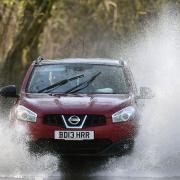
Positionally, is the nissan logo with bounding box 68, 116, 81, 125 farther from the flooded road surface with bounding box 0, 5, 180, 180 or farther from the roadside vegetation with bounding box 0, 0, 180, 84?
the roadside vegetation with bounding box 0, 0, 180, 84

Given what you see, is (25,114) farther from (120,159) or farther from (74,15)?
(74,15)

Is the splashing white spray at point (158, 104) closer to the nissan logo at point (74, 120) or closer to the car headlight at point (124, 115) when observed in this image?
the car headlight at point (124, 115)

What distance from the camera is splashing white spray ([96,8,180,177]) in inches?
478

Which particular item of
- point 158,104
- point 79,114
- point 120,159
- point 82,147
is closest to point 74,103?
point 79,114

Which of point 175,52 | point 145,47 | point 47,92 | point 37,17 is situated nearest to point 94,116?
point 47,92

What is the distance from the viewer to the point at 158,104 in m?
18.1

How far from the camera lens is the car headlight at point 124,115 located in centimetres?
1198

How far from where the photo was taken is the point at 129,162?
39.9ft

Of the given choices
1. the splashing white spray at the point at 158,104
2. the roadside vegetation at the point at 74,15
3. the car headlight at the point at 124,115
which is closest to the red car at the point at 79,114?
the car headlight at the point at 124,115

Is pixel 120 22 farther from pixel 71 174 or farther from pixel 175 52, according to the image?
pixel 71 174

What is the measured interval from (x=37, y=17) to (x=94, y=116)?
61.6ft

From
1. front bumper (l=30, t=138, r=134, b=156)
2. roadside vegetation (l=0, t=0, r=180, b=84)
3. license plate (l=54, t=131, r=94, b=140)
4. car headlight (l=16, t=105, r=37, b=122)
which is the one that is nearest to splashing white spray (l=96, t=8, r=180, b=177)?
front bumper (l=30, t=138, r=134, b=156)

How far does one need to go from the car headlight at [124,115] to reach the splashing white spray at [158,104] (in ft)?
1.66

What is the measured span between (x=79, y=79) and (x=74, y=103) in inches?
54.6
